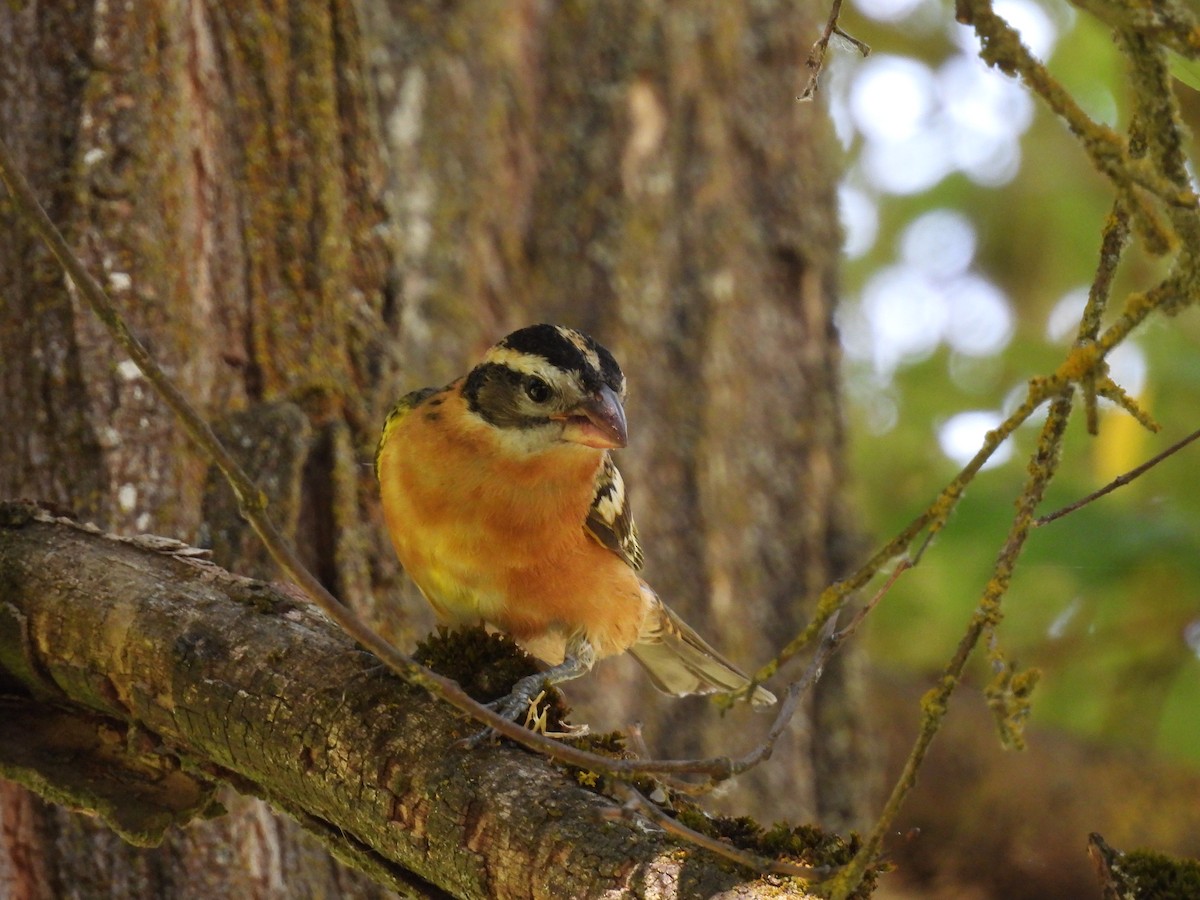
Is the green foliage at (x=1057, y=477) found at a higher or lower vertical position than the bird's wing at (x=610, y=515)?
higher

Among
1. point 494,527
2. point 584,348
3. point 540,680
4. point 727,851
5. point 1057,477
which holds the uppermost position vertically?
point 1057,477

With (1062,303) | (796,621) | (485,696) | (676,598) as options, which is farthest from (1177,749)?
(485,696)

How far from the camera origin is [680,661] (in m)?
5.27

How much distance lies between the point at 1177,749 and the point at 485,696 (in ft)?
15.0

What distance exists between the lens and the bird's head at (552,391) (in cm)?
399

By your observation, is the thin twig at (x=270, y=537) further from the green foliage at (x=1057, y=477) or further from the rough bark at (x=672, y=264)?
the rough bark at (x=672, y=264)

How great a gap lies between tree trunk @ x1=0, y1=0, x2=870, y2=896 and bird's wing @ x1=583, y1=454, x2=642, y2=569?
0.75 meters

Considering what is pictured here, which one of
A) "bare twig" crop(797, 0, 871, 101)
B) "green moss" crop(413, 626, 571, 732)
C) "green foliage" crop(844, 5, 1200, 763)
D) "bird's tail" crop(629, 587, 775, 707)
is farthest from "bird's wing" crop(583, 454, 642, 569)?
"bare twig" crop(797, 0, 871, 101)

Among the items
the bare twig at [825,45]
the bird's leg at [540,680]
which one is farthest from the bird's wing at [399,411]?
the bare twig at [825,45]

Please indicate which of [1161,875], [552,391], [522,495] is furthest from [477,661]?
[1161,875]

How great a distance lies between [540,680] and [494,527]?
2.89ft

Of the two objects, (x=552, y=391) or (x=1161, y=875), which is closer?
(x=1161, y=875)

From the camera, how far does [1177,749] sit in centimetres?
653

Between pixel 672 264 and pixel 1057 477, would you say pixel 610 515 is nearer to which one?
pixel 1057 477
